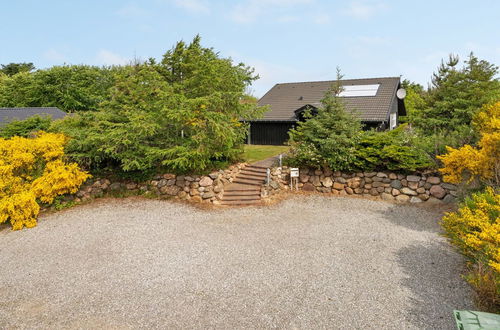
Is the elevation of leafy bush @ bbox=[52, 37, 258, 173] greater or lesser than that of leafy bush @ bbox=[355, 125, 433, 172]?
greater

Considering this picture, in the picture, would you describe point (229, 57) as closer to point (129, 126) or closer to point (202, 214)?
point (129, 126)

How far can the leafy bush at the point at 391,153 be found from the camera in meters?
10.9

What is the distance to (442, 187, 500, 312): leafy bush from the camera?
4.59 meters

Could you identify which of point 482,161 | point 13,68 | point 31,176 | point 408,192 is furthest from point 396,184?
point 13,68

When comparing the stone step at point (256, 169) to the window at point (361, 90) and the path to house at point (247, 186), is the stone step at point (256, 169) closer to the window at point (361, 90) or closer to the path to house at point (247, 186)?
the path to house at point (247, 186)

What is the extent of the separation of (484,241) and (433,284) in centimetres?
139

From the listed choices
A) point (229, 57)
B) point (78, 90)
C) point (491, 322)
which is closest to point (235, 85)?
point (229, 57)

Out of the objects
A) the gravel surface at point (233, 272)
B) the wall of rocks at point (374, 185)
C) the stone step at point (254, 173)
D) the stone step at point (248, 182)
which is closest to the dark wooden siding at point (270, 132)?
the stone step at point (254, 173)

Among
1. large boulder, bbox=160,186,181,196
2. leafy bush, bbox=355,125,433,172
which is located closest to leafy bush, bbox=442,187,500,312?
leafy bush, bbox=355,125,433,172

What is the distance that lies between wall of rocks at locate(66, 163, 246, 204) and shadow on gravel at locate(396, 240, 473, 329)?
24.5ft

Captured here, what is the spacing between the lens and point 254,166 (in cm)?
1370

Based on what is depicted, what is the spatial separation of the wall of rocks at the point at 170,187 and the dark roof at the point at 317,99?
1018cm

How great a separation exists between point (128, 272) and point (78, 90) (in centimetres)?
3572

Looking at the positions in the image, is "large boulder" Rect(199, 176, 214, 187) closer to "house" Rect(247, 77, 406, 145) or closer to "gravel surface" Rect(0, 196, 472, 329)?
"gravel surface" Rect(0, 196, 472, 329)
